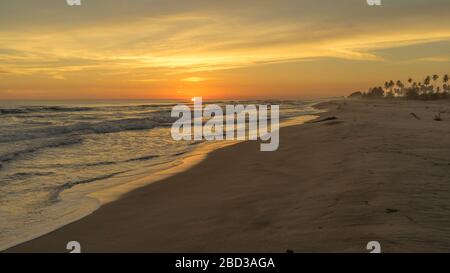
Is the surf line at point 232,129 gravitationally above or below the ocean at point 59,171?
above

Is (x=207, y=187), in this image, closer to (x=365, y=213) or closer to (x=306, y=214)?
(x=306, y=214)

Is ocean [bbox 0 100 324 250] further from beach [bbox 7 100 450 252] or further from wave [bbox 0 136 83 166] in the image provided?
beach [bbox 7 100 450 252]

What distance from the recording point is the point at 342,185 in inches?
273

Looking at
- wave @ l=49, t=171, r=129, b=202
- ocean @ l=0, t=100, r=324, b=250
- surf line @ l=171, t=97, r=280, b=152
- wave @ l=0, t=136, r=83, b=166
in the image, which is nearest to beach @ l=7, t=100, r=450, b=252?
ocean @ l=0, t=100, r=324, b=250

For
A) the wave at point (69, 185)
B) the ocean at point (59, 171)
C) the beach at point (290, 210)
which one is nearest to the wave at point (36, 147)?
the ocean at point (59, 171)

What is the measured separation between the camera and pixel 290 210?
233 inches

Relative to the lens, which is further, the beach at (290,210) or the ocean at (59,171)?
the ocean at (59,171)

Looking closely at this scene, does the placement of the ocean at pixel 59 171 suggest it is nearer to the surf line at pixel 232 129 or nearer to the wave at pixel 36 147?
the wave at pixel 36 147

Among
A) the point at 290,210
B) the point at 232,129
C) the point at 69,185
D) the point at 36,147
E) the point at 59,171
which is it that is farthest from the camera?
the point at 232,129

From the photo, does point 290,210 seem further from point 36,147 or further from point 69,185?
point 36,147

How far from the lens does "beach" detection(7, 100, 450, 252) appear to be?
14.9 ft

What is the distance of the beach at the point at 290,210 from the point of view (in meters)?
4.54

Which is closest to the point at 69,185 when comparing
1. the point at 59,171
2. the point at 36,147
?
the point at 59,171
